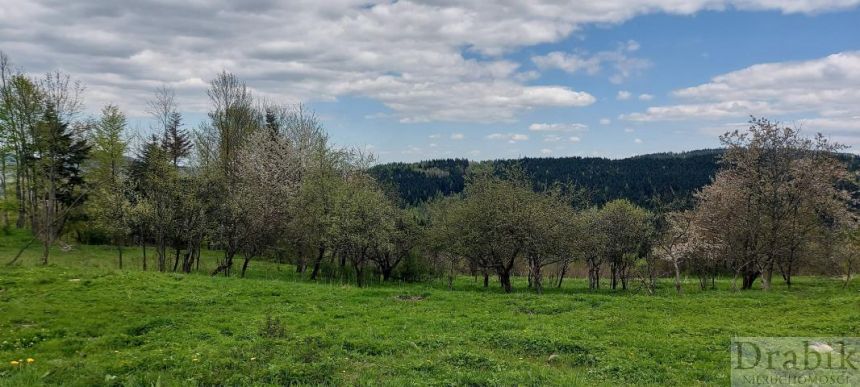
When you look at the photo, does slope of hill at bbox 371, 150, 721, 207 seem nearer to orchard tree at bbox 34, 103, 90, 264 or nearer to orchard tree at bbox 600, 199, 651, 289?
orchard tree at bbox 34, 103, 90, 264

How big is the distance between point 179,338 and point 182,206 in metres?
16.9

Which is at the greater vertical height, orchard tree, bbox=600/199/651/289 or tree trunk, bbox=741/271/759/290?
orchard tree, bbox=600/199/651/289

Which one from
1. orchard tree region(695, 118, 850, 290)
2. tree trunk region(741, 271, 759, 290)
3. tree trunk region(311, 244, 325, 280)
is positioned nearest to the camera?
orchard tree region(695, 118, 850, 290)

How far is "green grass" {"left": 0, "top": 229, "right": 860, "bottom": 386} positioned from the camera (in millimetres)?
9703

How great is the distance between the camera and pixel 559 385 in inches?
351

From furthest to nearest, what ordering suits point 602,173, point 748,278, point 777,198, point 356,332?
point 602,173, point 748,278, point 777,198, point 356,332

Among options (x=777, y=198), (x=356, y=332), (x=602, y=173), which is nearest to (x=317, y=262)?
(x=356, y=332)

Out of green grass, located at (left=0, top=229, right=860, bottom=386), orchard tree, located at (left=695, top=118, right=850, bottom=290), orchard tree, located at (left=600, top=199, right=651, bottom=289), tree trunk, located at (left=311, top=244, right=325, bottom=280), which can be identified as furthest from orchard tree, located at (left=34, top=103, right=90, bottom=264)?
orchard tree, located at (left=695, top=118, right=850, bottom=290)

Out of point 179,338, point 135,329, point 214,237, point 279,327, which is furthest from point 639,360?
point 214,237

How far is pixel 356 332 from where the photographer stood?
43.2ft

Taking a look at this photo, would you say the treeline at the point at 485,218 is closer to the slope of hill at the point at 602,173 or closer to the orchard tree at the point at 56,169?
the orchard tree at the point at 56,169

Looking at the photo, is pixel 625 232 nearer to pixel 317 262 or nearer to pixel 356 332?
pixel 317 262

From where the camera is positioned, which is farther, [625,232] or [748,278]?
Answer: [748,278]

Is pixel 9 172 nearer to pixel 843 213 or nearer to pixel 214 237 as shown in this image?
pixel 214 237
